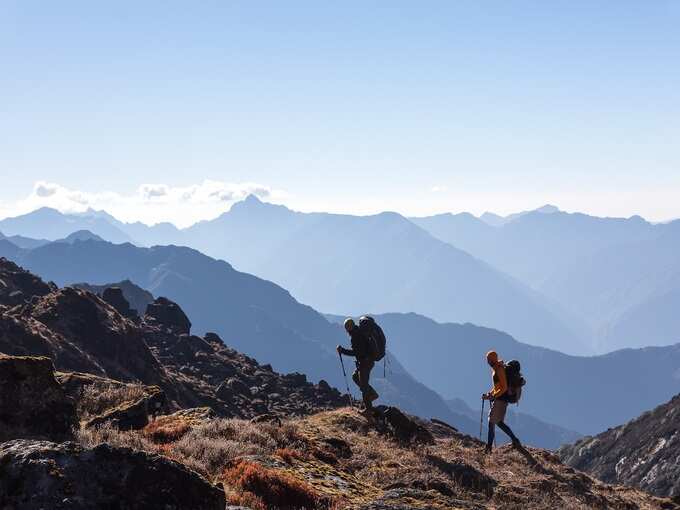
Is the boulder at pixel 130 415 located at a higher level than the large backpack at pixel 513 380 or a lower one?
lower

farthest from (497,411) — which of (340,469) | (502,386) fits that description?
(340,469)

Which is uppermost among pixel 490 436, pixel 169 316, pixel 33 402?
pixel 33 402

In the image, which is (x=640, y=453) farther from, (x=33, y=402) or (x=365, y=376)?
(x=33, y=402)

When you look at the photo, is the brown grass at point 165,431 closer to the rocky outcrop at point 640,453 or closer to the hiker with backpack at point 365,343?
the hiker with backpack at point 365,343

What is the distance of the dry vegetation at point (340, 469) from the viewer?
29.4 feet

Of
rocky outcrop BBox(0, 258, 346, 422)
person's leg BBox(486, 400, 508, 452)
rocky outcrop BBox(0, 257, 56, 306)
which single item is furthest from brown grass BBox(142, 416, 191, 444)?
rocky outcrop BBox(0, 257, 56, 306)

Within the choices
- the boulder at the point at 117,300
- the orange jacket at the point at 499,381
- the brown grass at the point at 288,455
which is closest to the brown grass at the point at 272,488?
the brown grass at the point at 288,455

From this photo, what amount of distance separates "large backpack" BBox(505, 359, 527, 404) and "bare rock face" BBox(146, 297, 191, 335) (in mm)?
57376

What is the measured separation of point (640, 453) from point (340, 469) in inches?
2411

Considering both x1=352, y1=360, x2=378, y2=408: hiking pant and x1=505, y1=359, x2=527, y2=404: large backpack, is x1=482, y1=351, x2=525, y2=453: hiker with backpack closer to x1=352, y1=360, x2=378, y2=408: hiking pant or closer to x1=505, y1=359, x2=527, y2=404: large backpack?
x1=505, y1=359, x2=527, y2=404: large backpack

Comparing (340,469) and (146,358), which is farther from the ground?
(340,469)

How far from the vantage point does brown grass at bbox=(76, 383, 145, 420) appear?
43.4 ft

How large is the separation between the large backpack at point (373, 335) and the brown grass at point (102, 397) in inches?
253

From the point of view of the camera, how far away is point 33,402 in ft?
29.9
